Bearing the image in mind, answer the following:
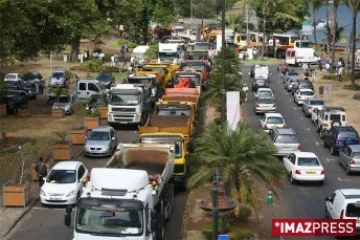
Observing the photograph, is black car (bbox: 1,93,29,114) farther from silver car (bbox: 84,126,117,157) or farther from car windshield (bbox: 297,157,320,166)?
car windshield (bbox: 297,157,320,166)

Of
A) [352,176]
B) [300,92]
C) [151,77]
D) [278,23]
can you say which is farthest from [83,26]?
[278,23]

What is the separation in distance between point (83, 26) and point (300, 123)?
17255mm

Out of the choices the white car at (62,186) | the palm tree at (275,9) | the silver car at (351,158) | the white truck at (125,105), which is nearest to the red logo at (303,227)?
the white car at (62,186)

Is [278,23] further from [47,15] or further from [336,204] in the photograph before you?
[336,204]

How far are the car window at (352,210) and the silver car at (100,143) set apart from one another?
51.2ft

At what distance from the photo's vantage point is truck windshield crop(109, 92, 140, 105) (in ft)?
143

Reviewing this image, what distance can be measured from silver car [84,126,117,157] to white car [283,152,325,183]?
9.29 metres

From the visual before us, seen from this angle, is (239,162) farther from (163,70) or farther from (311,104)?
(163,70)

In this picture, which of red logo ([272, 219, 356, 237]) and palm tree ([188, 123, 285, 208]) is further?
palm tree ([188, 123, 285, 208])

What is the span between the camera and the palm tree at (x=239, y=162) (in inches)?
1003

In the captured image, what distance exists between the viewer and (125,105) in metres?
43.4

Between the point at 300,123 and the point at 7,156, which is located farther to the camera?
the point at 300,123

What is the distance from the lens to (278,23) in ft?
332

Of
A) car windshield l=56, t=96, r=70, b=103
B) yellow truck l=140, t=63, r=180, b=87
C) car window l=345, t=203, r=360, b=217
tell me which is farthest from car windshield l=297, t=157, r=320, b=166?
yellow truck l=140, t=63, r=180, b=87
